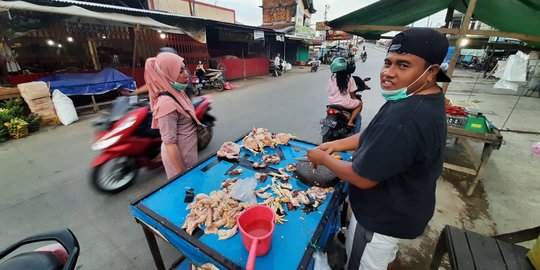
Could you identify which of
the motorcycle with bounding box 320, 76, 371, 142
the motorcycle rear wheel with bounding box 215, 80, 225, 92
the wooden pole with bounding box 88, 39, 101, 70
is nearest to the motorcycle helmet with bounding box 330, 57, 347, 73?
the motorcycle with bounding box 320, 76, 371, 142

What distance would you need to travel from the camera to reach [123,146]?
2.97m

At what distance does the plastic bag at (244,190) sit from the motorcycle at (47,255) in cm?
93

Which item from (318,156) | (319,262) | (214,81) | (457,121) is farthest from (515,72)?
(319,262)

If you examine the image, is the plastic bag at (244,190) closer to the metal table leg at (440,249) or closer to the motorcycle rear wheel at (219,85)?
the metal table leg at (440,249)

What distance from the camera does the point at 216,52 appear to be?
46.1 ft

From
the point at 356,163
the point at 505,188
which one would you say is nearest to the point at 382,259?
the point at 356,163

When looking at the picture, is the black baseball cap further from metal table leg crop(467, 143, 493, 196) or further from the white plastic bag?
the white plastic bag

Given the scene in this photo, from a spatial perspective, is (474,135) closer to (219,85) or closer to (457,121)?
(457,121)

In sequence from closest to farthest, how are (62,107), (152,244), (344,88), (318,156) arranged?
(318,156) < (152,244) < (344,88) < (62,107)

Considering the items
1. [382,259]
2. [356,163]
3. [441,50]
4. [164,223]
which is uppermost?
[441,50]

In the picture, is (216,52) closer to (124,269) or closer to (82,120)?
(82,120)

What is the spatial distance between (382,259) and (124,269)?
2.29m

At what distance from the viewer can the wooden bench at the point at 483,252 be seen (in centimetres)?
148

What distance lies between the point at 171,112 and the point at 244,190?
1.02m
